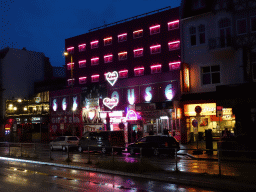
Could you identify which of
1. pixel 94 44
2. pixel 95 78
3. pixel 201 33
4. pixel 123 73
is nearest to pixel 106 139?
pixel 201 33

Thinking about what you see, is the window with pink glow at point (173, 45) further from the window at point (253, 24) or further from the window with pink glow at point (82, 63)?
the window with pink glow at point (82, 63)

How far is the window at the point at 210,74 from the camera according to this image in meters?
33.1

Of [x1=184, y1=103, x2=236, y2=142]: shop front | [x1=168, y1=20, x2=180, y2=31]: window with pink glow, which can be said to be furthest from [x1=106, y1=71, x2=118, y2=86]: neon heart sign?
[x1=184, y1=103, x2=236, y2=142]: shop front

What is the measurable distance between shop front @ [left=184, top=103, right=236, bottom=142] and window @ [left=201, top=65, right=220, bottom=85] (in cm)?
240

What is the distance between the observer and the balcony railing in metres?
31.6

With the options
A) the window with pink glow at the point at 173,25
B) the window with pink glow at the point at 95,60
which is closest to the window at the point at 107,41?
the window with pink glow at the point at 95,60

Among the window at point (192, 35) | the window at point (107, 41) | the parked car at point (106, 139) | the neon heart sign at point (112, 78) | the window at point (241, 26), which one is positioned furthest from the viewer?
the window at point (107, 41)

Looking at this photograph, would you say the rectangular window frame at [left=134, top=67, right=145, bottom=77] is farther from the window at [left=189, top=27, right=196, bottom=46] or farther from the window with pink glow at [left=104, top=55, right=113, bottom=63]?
the window at [left=189, top=27, right=196, bottom=46]

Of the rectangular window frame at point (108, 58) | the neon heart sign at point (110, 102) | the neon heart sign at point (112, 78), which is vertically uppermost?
the rectangular window frame at point (108, 58)

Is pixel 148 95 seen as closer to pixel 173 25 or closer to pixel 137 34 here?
pixel 173 25

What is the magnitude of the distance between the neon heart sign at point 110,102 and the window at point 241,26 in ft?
55.3

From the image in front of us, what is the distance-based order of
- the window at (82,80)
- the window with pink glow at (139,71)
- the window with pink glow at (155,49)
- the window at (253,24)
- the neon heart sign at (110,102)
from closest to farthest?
the window at (253,24)
the neon heart sign at (110,102)
the window with pink glow at (155,49)
the window with pink glow at (139,71)
the window at (82,80)

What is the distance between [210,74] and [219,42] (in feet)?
11.1

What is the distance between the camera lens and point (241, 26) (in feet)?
103
